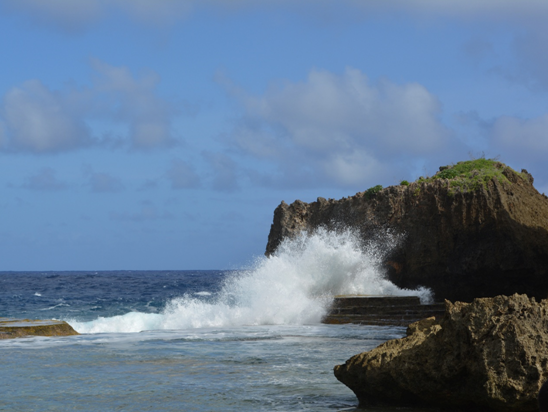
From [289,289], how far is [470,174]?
25.2 ft

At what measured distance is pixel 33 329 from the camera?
42.6 ft

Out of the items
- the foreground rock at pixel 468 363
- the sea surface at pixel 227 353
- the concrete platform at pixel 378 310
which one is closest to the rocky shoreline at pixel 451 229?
the concrete platform at pixel 378 310

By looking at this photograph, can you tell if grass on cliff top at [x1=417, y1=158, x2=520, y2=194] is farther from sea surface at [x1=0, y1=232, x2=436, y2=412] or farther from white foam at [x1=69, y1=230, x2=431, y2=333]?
sea surface at [x1=0, y1=232, x2=436, y2=412]

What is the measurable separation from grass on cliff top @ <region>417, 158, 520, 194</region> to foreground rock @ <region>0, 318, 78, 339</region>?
1338cm

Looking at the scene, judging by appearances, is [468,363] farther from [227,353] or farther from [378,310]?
[378,310]

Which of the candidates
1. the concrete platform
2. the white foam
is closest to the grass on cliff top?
the white foam

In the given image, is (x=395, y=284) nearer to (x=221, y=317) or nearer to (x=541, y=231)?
(x=541, y=231)

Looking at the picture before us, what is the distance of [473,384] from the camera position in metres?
5.73

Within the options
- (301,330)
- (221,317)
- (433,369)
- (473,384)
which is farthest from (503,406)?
(221,317)

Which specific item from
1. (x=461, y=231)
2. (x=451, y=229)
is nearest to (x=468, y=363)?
(x=461, y=231)

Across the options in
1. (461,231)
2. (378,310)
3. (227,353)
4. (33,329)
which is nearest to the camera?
(227,353)

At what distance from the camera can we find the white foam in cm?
1784

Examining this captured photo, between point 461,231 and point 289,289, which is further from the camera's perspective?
point 461,231

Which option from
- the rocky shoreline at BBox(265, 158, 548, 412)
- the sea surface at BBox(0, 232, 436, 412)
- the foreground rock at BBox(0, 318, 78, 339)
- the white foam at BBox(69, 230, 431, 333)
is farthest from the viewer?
the rocky shoreline at BBox(265, 158, 548, 412)
